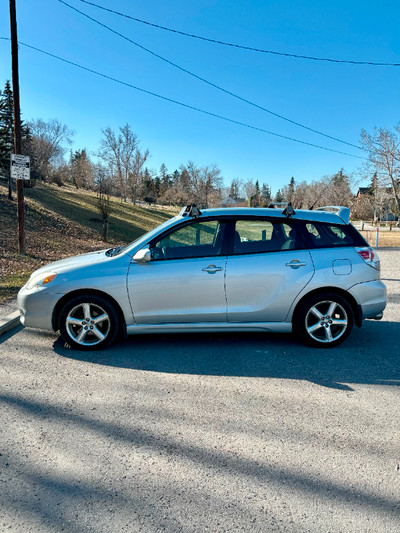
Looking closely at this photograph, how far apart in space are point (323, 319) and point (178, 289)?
1.81 meters

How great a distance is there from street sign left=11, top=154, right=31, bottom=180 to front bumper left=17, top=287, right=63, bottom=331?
6452 millimetres

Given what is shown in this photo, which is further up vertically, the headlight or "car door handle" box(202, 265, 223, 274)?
"car door handle" box(202, 265, 223, 274)

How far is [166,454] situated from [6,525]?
0.96 metres

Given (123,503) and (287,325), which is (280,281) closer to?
(287,325)

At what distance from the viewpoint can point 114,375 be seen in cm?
344

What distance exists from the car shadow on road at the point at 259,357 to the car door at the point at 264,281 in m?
0.43

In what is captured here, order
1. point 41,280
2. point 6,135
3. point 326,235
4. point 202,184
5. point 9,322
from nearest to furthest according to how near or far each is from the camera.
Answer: point 41,280 < point 326,235 < point 9,322 < point 6,135 < point 202,184

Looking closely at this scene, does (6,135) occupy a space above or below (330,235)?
above

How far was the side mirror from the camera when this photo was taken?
3.89 m

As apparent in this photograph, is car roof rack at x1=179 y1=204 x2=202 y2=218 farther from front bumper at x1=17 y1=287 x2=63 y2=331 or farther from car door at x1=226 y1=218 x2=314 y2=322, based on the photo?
front bumper at x1=17 y1=287 x2=63 y2=331

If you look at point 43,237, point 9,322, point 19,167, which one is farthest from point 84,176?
point 9,322

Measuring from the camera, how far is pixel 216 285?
396 centimetres

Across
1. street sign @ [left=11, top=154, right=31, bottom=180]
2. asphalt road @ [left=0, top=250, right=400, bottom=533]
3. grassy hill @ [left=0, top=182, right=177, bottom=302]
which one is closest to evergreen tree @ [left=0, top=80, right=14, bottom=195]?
grassy hill @ [left=0, top=182, right=177, bottom=302]

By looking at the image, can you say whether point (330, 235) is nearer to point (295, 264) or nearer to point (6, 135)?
point (295, 264)
